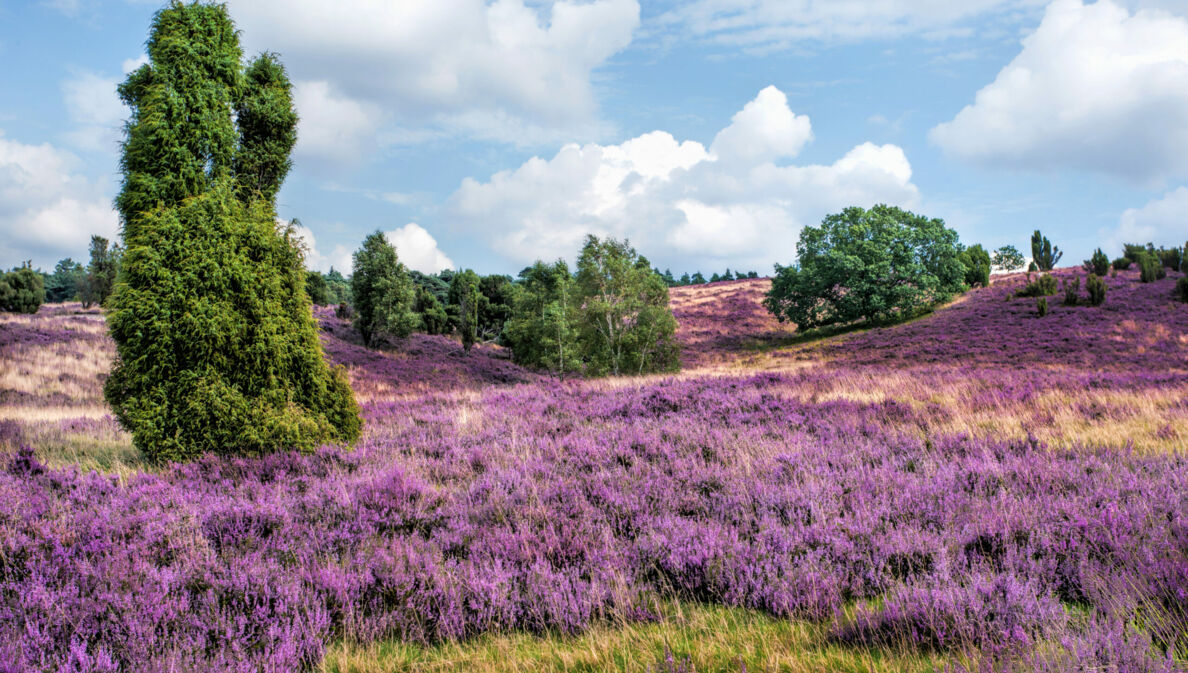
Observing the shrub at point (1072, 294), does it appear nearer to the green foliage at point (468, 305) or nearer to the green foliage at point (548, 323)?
the green foliage at point (548, 323)

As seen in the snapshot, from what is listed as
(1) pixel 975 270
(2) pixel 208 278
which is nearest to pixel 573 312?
(2) pixel 208 278

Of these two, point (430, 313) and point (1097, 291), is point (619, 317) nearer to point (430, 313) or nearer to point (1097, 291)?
point (430, 313)

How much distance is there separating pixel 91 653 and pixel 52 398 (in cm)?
2086

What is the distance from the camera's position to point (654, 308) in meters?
27.3

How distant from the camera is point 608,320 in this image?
88.3 ft

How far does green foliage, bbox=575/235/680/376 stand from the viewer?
1059 inches

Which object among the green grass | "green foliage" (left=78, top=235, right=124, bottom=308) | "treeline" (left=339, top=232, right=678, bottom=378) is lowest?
the green grass

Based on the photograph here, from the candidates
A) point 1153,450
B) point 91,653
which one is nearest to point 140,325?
point 91,653

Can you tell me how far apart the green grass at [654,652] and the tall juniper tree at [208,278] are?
17.0 feet

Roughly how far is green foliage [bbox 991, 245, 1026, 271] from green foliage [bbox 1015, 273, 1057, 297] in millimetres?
36589

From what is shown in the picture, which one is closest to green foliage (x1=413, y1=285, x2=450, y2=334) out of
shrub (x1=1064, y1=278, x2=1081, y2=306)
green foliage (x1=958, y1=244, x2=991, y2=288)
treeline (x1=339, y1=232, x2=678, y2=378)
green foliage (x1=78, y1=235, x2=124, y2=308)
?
treeline (x1=339, y1=232, x2=678, y2=378)

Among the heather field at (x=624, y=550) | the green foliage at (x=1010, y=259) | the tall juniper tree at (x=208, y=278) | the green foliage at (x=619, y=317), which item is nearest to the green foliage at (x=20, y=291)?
the green foliage at (x=619, y=317)

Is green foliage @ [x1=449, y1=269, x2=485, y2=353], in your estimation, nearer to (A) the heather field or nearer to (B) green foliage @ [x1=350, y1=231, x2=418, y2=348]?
(B) green foliage @ [x1=350, y1=231, x2=418, y2=348]

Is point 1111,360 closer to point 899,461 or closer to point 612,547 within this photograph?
point 899,461
